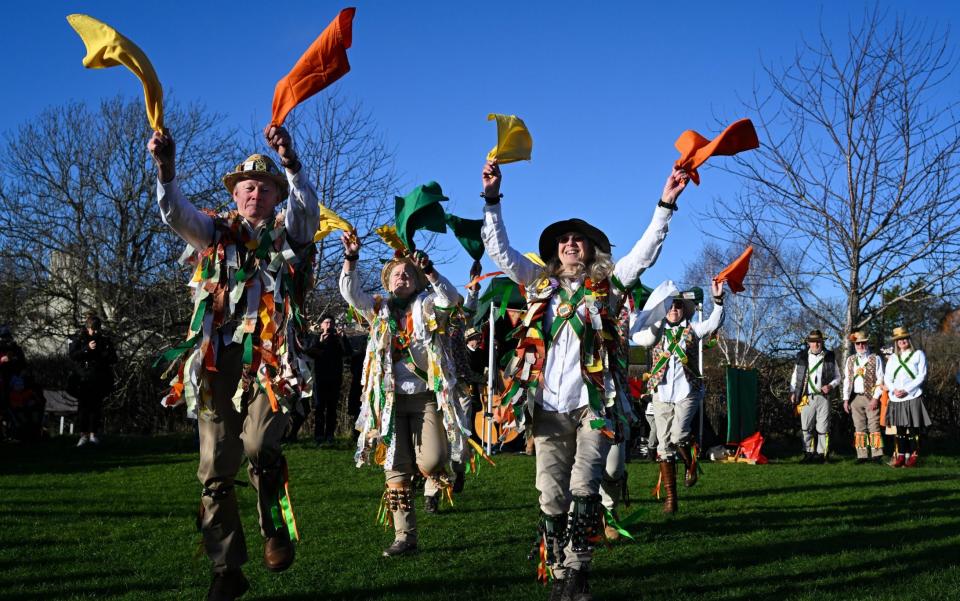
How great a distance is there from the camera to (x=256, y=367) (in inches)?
169

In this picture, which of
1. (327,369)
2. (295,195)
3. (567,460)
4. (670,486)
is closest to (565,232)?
(567,460)

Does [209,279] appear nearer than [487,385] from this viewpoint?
Yes

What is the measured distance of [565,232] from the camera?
521cm

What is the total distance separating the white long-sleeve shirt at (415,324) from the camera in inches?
252

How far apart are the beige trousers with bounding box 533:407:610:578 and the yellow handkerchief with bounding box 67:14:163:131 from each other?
2459 mm

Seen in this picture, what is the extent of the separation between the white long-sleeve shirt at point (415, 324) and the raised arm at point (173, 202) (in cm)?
197

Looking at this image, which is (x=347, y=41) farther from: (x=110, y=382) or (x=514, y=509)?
(x=110, y=382)

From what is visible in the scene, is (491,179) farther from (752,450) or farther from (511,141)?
(752,450)

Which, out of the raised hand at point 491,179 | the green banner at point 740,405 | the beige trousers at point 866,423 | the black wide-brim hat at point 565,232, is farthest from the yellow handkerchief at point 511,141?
the beige trousers at point 866,423

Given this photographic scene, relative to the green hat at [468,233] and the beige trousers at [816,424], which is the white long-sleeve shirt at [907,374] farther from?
the green hat at [468,233]

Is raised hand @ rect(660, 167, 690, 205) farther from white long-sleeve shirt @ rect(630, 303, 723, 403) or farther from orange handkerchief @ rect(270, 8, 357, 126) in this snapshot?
white long-sleeve shirt @ rect(630, 303, 723, 403)

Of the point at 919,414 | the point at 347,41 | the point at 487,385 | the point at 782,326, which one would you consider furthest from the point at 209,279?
the point at 782,326

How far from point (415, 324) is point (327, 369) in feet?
24.0

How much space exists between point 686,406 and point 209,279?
17.0 ft
